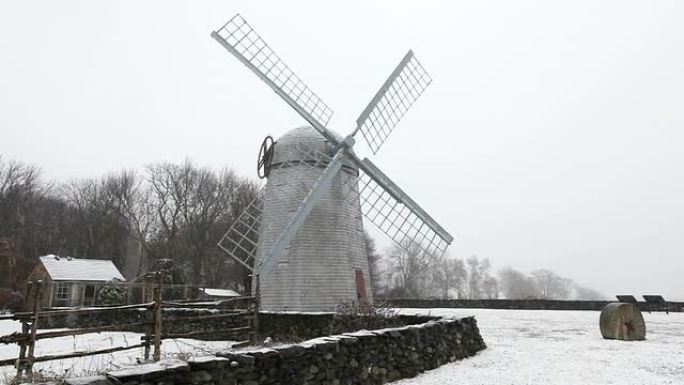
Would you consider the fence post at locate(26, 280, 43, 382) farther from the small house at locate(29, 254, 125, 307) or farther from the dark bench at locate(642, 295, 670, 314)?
the dark bench at locate(642, 295, 670, 314)

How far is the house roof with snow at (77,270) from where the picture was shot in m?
29.9

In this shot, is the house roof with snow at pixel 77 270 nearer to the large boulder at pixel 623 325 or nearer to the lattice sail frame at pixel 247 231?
the lattice sail frame at pixel 247 231

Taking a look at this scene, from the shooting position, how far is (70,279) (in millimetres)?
29875

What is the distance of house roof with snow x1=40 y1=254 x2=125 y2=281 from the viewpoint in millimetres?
29875

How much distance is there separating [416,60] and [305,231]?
1089cm

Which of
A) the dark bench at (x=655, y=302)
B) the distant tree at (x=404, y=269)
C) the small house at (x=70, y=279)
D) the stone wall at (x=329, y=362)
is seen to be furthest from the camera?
the distant tree at (x=404, y=269)

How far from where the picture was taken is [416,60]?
21703 mm

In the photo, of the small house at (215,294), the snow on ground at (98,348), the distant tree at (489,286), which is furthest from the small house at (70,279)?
the distant tree at (489,286)

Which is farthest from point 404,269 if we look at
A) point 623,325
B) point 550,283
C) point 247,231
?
point 550,283

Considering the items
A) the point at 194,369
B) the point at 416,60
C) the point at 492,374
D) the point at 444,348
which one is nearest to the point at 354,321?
the point at 444,348

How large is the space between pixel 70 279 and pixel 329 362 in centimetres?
2922

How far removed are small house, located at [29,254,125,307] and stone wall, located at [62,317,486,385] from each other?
26.4m

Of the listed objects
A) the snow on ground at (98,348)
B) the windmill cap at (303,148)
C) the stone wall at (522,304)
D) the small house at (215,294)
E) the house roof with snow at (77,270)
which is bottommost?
the snow on ground at (98,348)

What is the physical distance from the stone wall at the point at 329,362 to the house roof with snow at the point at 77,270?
92.1ft
